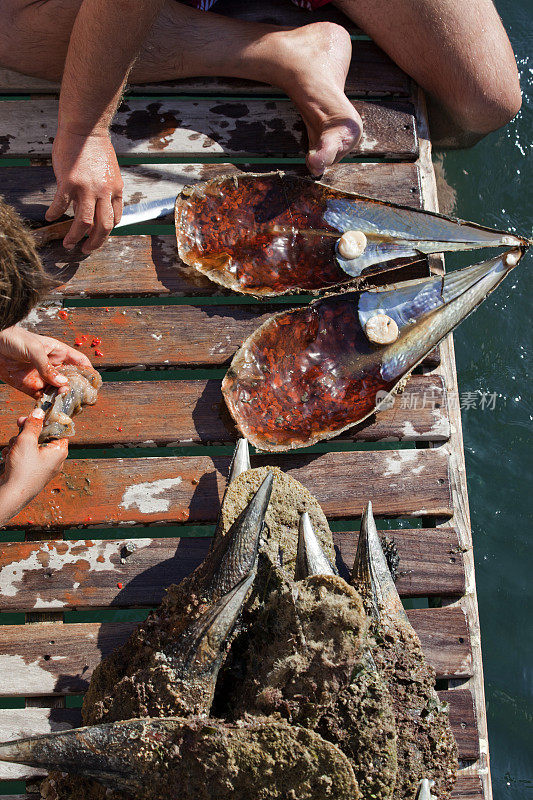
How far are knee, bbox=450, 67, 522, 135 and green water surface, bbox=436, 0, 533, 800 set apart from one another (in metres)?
0.59

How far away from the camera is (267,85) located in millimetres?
3252

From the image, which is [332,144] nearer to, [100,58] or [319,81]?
[319,81]

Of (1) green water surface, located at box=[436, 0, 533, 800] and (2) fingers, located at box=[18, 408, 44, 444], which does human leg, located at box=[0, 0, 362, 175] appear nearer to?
(1) green water surface, located at box=[436, 0, 533, 800]

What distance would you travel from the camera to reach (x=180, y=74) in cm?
318

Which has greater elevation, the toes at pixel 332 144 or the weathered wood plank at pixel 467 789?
the toes at pixel 332 144

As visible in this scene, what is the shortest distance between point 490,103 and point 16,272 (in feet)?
8.25

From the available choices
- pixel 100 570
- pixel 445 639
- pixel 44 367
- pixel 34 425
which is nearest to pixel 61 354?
pixel 44 367

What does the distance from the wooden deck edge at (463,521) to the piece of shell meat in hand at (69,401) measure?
153cm

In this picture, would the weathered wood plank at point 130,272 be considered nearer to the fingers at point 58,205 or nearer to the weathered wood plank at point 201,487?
the fingers at point 58,205

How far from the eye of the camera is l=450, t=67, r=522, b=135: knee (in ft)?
10.7

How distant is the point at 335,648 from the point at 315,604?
138 mm

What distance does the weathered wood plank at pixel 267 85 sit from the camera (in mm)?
3178

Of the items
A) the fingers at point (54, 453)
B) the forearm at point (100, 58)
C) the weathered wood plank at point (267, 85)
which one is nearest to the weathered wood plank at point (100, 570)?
the fingers at point (54, 453)

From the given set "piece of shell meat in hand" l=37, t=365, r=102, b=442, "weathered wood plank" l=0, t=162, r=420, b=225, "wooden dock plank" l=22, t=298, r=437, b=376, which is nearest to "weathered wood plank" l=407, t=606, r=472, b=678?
"wooden dock plank" l=22, t=298, r=437, b=376
